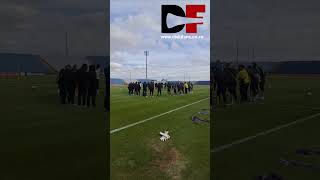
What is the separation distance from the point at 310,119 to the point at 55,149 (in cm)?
924

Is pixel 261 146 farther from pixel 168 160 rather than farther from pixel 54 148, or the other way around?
pixel 54 148

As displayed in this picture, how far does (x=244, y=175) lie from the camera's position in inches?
234

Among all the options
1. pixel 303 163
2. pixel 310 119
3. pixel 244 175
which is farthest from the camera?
pixel 310 119

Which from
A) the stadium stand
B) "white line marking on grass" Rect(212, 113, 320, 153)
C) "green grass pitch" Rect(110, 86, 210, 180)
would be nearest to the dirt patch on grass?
"green grass pitch" Rect(110, 86, 210, 180)

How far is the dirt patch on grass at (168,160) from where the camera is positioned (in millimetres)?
6215

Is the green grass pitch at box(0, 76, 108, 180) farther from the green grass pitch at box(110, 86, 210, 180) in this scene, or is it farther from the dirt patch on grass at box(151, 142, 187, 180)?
the dirt patch on grass at box(151, 142, 187, 180)

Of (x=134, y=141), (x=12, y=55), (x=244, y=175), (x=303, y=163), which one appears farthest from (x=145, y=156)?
(x=12, y=55)

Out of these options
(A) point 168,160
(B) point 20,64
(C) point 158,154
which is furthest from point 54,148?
(B) point 20,64

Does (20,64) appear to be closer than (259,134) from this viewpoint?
No

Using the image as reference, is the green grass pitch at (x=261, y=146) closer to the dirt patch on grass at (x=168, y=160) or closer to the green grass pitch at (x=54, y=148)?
the dirt patch on grass at (x=168, y=160)

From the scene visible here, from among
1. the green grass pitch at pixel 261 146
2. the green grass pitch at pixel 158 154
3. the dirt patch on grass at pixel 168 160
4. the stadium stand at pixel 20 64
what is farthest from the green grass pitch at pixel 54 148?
the stadium stand at pixel 20 64

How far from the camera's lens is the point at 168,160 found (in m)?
7.02

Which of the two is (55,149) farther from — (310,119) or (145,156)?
(310,119)

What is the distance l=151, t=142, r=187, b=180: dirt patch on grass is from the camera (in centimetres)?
621
